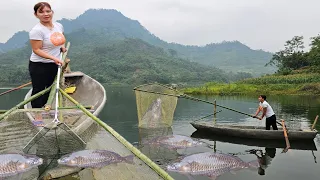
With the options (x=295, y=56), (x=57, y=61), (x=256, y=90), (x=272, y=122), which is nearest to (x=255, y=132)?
(x=272, y=122)

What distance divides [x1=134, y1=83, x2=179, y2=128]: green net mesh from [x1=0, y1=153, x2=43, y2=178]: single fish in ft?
Answer: 20.5

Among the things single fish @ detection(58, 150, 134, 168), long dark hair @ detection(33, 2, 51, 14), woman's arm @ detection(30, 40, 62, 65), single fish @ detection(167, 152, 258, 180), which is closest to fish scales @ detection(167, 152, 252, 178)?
single fish @ detection(167, 152, 258, 180)

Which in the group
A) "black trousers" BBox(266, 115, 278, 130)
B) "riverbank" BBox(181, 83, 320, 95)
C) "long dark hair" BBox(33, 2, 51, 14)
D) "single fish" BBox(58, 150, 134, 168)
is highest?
"long dark hair" BBox(33, 2, 51, 14)

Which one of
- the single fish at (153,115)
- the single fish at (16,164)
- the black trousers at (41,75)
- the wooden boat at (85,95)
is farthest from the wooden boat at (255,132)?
the single fish at (16,164)

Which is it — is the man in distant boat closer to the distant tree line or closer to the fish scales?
the fish scales

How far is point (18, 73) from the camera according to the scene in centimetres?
7006

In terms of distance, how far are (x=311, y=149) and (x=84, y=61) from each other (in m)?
94.6

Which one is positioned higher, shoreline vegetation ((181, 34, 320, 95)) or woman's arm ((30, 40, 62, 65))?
woman's arm ((30, 40, 62, 65))

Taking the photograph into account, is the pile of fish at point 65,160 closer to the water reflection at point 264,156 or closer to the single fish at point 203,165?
the single fish at point 203,165

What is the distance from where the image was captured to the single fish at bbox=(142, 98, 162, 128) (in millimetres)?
10484

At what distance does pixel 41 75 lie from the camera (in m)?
4.73

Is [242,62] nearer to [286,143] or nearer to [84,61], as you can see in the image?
[84,61]

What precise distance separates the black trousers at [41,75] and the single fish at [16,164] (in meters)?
0.99

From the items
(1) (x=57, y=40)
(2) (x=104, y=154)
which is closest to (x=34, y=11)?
(1) (x=57, y=40)
